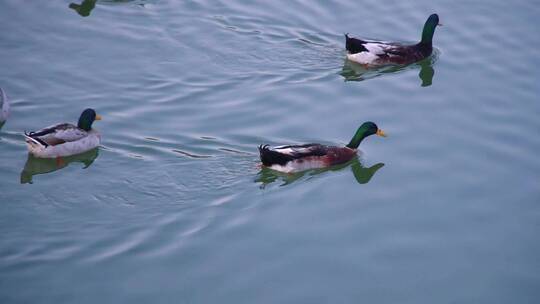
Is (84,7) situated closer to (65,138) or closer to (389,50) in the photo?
(65,138)

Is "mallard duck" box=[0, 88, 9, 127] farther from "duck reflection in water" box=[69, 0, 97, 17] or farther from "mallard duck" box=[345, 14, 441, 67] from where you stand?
"mallard duck" box=[345, 14, 441, 67]

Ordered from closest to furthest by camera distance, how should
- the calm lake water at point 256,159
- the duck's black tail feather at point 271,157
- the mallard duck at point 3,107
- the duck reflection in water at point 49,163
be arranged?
the calm lake water at point 256,159 < the duck's black tail feather at point 271,157 < the duck reflection in water at point 49,163 < the mallard duck at point 3,107

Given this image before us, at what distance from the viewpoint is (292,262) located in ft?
34.2

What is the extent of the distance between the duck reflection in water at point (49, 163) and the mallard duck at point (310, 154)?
2.51 metres

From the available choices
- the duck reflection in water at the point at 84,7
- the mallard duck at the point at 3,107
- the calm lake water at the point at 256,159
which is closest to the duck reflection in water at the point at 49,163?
the calm lake water at the point at 256,159

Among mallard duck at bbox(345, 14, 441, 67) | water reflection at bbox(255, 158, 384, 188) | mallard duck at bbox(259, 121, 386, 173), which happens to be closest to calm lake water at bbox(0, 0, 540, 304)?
water reflection at bbox(255, 158, 384, 188)

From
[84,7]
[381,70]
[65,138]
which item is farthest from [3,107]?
[381,70]

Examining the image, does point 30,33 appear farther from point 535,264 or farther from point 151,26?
point 535,264

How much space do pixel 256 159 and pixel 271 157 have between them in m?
0.54

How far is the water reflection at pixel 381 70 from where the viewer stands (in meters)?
15.5

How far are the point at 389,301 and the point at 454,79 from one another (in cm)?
644

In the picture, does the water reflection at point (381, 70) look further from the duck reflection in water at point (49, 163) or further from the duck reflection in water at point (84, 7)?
the duck reflection in water at point (84, 7)

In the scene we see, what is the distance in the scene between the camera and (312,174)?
12734mm

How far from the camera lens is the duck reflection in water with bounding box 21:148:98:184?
40.4ft
